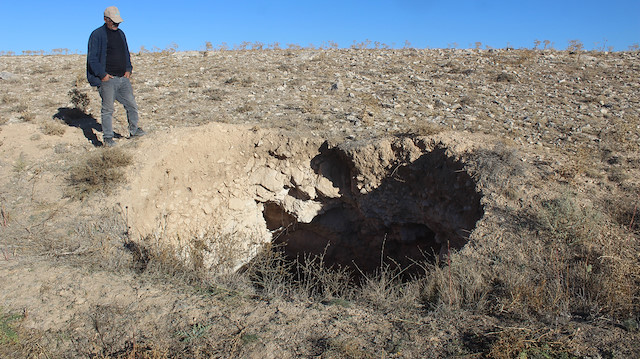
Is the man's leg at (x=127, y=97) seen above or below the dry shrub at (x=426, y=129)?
above

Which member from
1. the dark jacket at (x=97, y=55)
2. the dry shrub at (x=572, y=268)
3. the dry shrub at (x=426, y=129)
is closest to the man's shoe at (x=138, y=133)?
the dark jacket at (x=97, y=55)

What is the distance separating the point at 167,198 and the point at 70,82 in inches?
223

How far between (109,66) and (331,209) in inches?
166

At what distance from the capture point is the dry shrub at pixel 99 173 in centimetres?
483

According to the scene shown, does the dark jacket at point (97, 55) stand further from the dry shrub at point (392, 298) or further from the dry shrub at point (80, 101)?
the dry shrub at point (392, 298)

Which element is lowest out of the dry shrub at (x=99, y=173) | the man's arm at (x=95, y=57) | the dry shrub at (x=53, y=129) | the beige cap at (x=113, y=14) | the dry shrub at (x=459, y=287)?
the dry shrub at (x=459, y=287)

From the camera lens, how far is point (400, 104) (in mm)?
6867

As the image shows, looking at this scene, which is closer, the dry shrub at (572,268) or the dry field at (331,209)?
the dry field at (331,209)

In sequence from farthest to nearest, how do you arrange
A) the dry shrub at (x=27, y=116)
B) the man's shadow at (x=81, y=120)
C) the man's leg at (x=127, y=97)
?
1. the dry shrub at (x=27, y=116)
2. the man's shadow at (x=81, y=120)
3. the man's leg at (x=127, y=97)

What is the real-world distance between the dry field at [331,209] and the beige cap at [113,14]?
171 centimetres

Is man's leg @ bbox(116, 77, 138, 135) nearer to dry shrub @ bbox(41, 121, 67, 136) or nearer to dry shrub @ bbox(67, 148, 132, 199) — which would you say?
dry shrub @ bbox(67, 148, 132, 199)

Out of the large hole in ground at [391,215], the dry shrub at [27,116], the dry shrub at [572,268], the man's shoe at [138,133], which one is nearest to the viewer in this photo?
the dry shrub at [572,268]

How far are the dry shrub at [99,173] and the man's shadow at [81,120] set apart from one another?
110cm

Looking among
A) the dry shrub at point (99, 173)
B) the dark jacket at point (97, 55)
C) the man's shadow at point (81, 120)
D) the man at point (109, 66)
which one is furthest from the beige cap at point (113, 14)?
the man's shadow at point (81, 120)
